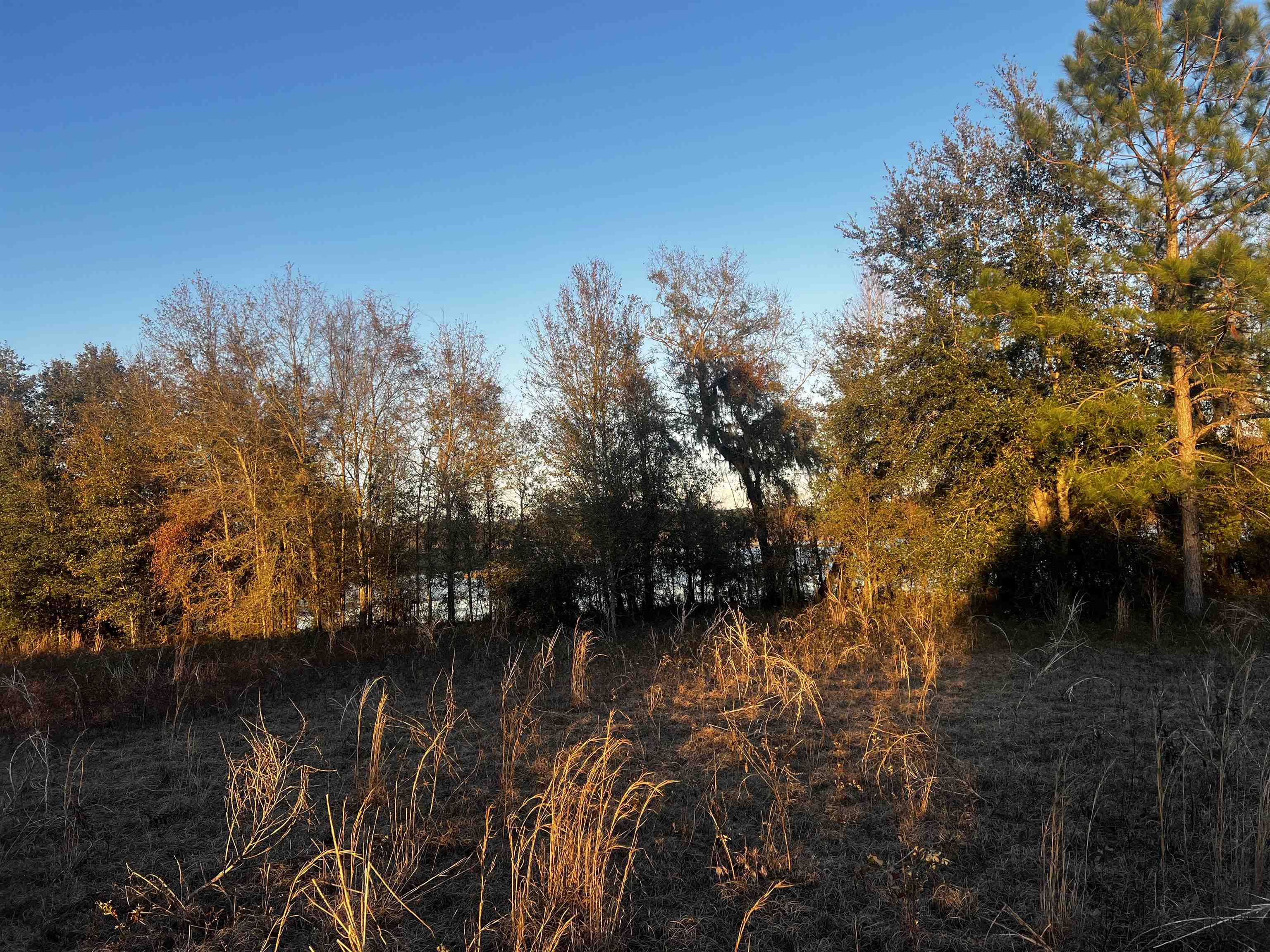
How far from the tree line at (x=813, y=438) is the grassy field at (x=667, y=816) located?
14.4 feet

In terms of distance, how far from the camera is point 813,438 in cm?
1493

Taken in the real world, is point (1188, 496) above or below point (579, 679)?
above

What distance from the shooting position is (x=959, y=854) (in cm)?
346

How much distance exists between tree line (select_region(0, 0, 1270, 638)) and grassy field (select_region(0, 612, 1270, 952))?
440 cm

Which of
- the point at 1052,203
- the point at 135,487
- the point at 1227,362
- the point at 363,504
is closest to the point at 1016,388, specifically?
the point at 1227,362

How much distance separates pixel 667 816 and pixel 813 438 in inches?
461

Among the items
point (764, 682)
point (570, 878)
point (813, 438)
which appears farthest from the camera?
point (813, 438)

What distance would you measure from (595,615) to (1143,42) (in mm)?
13246

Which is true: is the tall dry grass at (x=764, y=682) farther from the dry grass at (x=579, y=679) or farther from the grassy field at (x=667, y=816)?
the dry grass at (x=579, y=679)

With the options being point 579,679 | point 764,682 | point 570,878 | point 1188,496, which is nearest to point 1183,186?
point 1188,496

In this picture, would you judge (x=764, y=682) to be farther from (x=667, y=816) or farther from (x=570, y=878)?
(x=570, y=878)

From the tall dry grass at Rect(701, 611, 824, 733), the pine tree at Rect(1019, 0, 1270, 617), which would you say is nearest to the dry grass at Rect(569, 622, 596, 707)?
the tall dry grass at Rect(701, 611, 824, 733)

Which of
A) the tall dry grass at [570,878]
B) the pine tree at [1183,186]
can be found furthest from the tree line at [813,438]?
the tall dry grass at [570,878]

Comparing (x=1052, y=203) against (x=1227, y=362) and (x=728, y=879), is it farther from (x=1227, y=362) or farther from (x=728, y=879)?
(x=728, y=879)
